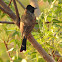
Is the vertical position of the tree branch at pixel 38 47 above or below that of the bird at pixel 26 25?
below

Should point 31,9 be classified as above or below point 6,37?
above

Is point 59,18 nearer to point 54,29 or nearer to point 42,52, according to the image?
point 54,29

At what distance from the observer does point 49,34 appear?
4.43ft

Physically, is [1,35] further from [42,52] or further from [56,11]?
[56,11]

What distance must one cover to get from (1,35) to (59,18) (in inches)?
29.2

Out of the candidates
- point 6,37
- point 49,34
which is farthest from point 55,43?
point 6,37

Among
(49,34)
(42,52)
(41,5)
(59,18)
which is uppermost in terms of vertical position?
(41,5)

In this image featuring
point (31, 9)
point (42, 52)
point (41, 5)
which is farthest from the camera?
point (41, 5)

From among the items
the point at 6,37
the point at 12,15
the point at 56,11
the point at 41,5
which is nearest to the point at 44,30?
the point at 56,11

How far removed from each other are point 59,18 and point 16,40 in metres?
0.59

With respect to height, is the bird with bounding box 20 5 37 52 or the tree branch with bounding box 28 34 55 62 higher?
the bird with bounding box 20 5 37 52

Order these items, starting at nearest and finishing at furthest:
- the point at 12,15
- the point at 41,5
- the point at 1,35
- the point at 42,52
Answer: the point at 12,15 < the point at 42,52 < the point at 1,35 < the point at 41,5

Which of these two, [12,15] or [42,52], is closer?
[12,15]

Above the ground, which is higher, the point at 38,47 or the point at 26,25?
the point at 26,25
